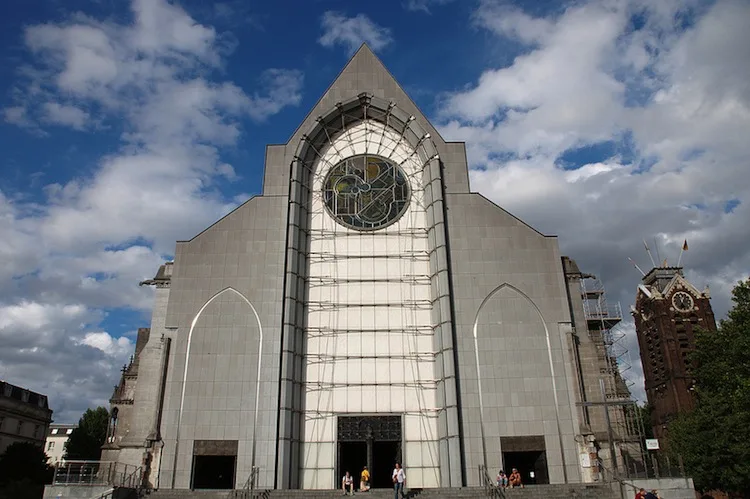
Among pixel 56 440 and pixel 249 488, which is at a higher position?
pixel 56 440

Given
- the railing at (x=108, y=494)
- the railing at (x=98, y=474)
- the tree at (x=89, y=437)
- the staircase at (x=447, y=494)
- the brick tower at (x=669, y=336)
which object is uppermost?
the brick tower at (x=669, y=336)

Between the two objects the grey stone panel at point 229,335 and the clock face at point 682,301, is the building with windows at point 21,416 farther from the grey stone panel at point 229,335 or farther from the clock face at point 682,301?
the clock face at point 682,301

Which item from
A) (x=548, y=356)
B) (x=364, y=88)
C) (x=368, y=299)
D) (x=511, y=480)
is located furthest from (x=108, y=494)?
(x=364, y=88)

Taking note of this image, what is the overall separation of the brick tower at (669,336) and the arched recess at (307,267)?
41312 millimetres

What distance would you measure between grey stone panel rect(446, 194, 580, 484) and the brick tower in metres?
38.1

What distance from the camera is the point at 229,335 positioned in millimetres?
27266

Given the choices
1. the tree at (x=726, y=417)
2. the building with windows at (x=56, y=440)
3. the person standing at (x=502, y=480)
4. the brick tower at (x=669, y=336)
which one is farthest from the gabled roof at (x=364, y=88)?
the building with windows at (x=56, y=440)

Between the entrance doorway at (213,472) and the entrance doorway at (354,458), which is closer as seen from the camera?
the entrance doorway at (213,472)

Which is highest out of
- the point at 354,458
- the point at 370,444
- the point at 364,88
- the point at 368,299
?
the point at 364,88

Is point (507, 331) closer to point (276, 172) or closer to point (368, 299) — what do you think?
point (368, 299)

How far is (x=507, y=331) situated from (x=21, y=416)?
171ft

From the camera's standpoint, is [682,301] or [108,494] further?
[682,301]

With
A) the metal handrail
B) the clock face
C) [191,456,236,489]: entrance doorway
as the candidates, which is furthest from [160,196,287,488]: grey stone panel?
the clock face

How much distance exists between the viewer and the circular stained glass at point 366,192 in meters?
30.9
